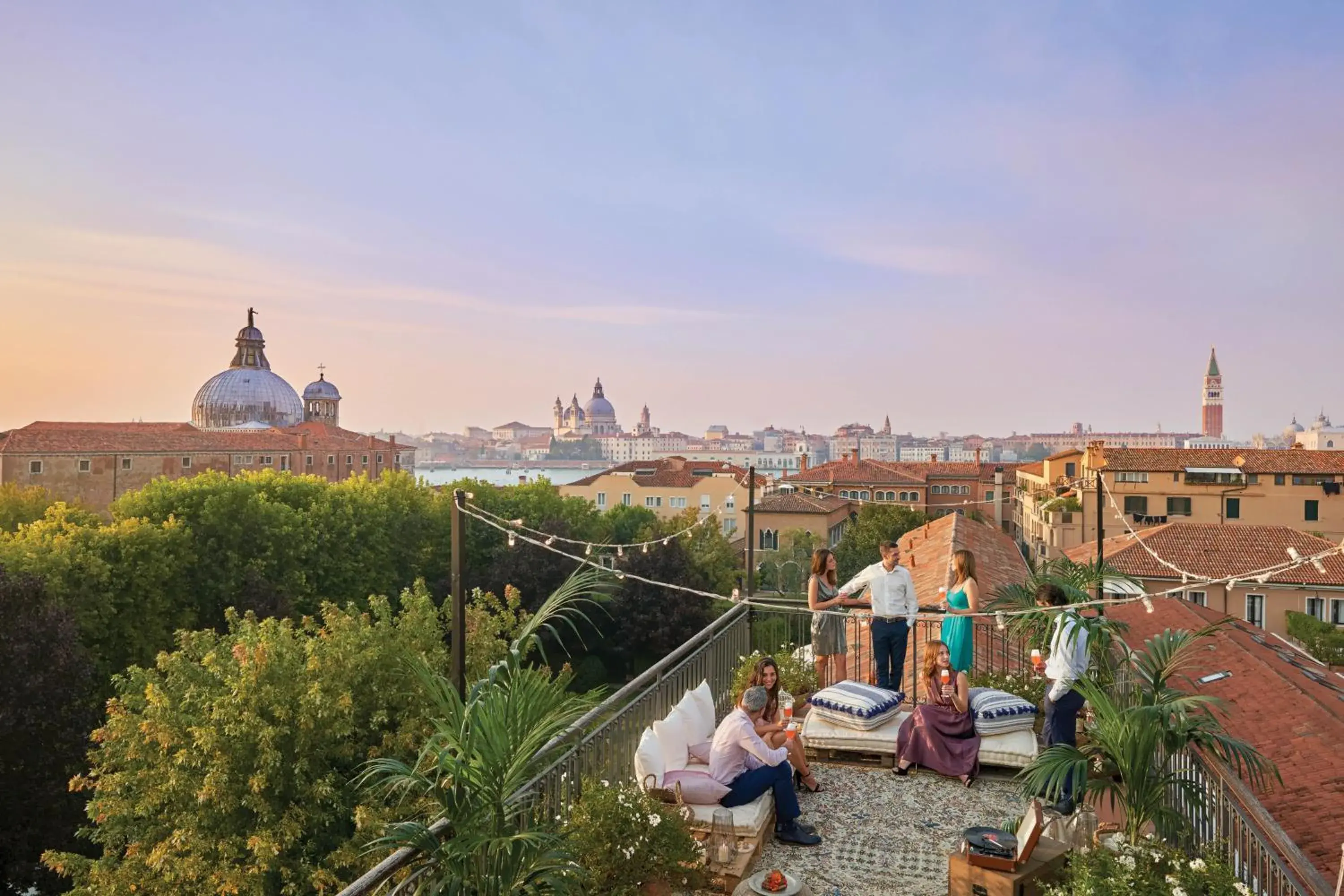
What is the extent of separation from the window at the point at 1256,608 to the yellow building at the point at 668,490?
1597 inches

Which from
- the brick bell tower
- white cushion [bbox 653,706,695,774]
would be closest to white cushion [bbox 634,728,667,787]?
white cushion [bbox 653,706,695,774]

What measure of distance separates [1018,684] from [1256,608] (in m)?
36.0

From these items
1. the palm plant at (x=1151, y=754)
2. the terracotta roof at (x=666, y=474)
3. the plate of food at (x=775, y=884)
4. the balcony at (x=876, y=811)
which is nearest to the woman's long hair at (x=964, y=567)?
the balcony at (x=876, y=811)

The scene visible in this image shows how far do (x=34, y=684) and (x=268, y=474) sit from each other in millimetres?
22328

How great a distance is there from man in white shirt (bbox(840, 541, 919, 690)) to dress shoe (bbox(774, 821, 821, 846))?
7.85 feet

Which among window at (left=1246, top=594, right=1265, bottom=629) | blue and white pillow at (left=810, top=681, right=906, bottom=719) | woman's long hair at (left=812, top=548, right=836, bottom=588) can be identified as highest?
woman's long hair at (left=812, top=548, right=836, bottom=588)

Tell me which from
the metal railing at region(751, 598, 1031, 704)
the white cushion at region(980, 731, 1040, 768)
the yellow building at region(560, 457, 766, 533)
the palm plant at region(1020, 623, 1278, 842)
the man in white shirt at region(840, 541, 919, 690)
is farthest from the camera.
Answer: the yellow building at region(560, 457, 766, 533)

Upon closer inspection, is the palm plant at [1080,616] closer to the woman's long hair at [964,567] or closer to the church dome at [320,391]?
the woman's long hair at [964,567]

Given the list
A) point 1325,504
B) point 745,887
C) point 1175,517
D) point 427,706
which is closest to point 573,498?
point 1175,517

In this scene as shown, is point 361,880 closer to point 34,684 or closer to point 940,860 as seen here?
point 940,860

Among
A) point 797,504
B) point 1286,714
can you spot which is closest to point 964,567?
point 1286,714

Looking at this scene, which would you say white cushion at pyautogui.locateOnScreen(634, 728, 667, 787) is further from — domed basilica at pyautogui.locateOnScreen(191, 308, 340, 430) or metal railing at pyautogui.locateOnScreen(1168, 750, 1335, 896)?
domed basilica at pyautogui.locateOnScreen(191, 308, 340, 430)

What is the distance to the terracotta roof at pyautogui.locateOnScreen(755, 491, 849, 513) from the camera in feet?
206

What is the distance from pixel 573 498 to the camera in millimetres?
52656
